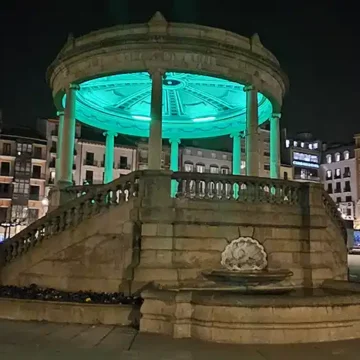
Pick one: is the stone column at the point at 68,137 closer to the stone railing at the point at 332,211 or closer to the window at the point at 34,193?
the stone railing at the point at 332,211

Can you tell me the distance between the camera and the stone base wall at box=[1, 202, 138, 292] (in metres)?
13.3

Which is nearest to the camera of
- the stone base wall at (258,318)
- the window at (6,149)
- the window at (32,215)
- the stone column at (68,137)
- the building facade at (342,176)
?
the stone base wall at (258,318)

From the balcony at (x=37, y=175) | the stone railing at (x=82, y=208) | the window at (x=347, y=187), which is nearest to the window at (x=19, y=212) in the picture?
the balcony at (x=37, y=175)

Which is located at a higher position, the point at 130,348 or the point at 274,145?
the point at 274,145

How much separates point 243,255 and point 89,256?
454cm

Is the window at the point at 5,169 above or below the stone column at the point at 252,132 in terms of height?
above

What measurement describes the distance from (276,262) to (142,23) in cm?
986

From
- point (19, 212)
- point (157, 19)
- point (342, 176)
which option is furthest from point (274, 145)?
point (342, 176)

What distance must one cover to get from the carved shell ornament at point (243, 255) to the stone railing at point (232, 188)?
1.41 metres

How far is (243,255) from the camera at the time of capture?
13.4 m

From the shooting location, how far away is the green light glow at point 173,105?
1997 cm

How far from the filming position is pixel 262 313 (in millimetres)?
9391

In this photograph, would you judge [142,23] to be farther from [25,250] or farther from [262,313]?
[262,313]

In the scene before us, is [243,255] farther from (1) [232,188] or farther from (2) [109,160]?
(2) [109,160]
